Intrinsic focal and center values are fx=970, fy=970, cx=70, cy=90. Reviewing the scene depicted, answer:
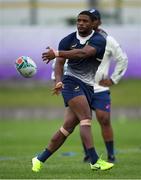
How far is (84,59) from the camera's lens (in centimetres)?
1587

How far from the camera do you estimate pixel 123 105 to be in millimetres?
38094

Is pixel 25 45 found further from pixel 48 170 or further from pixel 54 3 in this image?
pixel 48 170

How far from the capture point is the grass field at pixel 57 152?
15.4m

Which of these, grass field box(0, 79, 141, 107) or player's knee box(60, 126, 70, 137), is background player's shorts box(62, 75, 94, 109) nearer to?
player's knee box(60, 126, 70, 137)

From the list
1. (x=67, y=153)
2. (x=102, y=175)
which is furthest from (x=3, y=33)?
(x=102, y=175)

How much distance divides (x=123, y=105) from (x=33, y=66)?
2254cm

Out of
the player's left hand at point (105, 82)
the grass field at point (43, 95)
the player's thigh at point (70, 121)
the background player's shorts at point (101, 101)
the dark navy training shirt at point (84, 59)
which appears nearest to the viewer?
the dark navy training shirt at point (84, 59)

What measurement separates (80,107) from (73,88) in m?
0.37

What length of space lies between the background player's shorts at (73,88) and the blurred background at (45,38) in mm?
21908

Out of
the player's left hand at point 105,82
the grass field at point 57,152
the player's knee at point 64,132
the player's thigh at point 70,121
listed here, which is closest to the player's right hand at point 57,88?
the player's thigh at point 70,121

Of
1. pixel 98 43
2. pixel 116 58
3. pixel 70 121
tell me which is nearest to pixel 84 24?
pixel 98 43

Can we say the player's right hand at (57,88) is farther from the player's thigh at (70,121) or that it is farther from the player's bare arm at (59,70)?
the player's thigh at (70,121)

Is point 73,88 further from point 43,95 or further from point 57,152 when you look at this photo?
point 43,95

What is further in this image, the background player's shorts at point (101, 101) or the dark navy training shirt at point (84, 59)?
the background player's shorts at point (101, 101)
